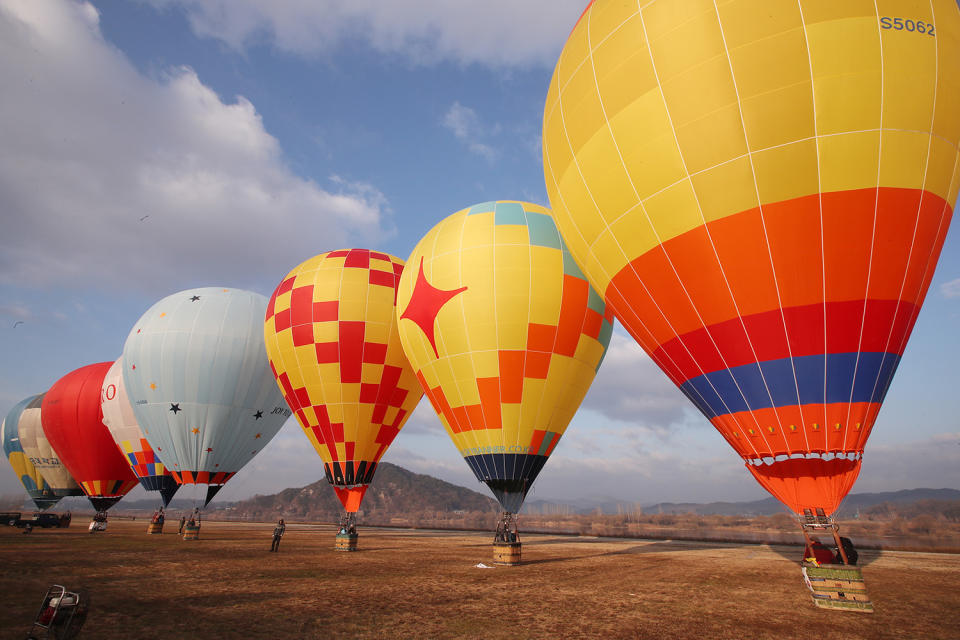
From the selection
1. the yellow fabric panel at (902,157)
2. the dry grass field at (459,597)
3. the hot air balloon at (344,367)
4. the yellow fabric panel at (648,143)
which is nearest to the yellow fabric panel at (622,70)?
the yellow fabric panel at (648,143)

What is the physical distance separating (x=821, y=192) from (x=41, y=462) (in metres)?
46.2

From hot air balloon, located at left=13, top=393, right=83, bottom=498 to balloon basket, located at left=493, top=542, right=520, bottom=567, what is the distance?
33781 mm

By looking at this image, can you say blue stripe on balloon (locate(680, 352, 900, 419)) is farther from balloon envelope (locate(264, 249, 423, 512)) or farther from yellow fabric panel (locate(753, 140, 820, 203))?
balloon envelope (locate(264, 249, 423, 512))

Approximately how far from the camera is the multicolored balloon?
14.1m

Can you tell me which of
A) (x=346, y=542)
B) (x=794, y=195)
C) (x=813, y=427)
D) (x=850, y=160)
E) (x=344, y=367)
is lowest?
(x=346, y=542)

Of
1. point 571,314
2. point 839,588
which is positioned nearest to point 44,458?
point 571,314

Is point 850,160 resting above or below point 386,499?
above

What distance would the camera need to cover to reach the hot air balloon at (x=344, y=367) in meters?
18.5

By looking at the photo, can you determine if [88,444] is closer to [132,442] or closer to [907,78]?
[132,442]

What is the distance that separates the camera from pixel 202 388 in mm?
21453

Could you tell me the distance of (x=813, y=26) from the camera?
6.90 metres

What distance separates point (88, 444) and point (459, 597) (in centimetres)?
2954

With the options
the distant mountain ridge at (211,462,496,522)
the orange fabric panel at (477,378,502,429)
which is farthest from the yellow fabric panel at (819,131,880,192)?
the distant mountain ridge at (211,462,496,522)

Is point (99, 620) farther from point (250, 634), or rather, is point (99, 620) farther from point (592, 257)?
point (592, 257)
